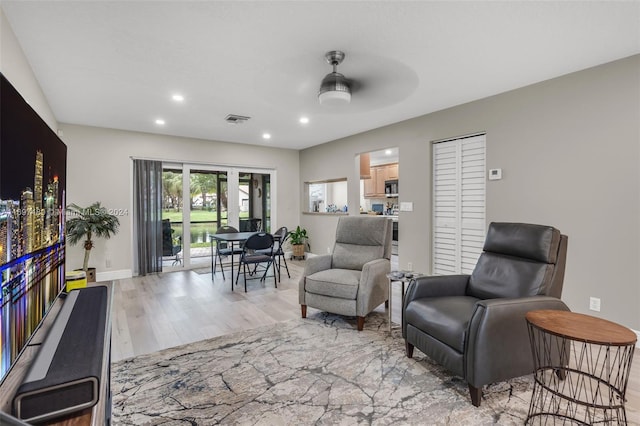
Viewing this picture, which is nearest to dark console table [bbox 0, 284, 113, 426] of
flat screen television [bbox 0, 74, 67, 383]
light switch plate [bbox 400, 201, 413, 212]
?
flat screen television [bbox 0, 74, 67, 383]

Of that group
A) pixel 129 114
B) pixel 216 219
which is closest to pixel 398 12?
pixel 129 114

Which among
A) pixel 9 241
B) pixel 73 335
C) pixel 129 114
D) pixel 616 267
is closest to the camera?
pixel 9 241

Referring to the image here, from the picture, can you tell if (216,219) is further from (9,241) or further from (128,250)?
(9,241)

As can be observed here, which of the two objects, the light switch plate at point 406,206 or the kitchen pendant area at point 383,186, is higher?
the kitchen pendant area at point 383,186

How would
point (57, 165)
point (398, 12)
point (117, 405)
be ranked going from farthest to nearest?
point (398, 12) < point (117, 405) < point (57, 165)

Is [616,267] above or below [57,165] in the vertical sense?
below

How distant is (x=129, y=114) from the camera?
13.5 feet

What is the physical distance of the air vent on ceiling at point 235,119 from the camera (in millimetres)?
4270

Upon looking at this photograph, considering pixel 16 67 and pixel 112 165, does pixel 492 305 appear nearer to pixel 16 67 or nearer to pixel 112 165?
pixel 16 67

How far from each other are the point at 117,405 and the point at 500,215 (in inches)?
150

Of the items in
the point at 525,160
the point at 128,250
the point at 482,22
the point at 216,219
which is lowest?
the point at 128,250

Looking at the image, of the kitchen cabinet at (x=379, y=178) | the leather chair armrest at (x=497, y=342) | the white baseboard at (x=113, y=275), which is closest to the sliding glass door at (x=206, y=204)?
the white baseboard at (x=113, y=275)

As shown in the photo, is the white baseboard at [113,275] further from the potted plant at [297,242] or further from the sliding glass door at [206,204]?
the potted plant at [297,242]

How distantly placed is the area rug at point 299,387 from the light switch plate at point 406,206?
218 cm
